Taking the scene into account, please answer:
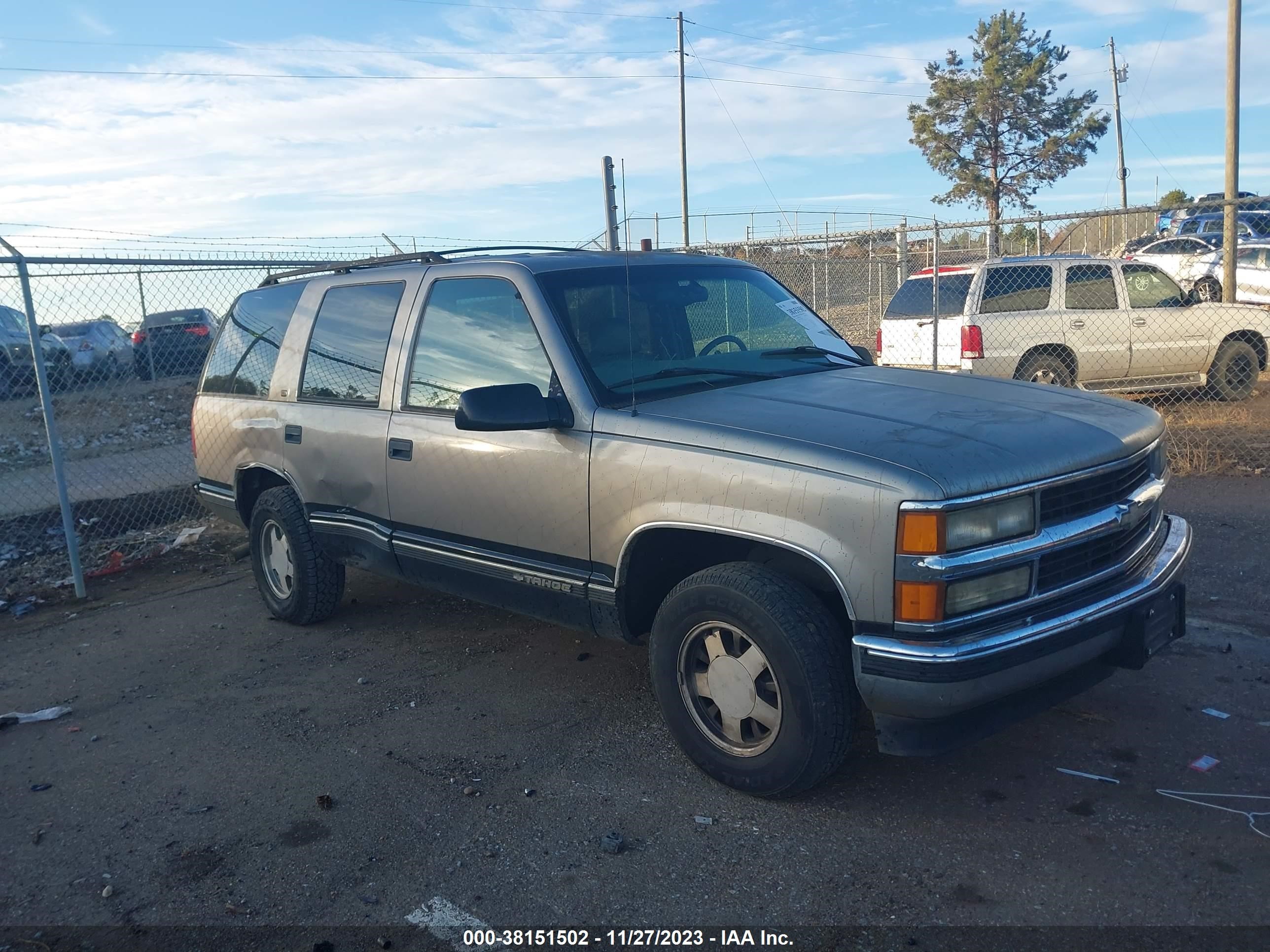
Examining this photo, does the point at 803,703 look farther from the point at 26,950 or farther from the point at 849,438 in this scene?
the point at 26,950

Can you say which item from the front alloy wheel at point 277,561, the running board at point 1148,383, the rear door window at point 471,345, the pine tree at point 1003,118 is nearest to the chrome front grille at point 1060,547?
the rear door window at point 471,345

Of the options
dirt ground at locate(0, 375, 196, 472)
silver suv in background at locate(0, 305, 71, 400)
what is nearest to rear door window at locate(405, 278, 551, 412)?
dirt ground at locate(0, 375, 196, 472)

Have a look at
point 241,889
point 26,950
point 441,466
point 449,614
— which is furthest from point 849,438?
point 449,614

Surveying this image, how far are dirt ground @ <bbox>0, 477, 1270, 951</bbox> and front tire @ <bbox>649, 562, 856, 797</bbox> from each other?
208 millimetres

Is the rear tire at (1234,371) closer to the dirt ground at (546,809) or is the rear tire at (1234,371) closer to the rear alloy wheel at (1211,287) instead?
the rear alloy wheel at (1211,287)

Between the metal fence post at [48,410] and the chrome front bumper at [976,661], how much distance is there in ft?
17.6

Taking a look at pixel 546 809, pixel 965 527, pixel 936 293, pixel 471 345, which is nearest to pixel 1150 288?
pixel 936 293

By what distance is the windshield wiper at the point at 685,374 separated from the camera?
4.02 metres

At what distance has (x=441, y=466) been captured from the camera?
451cm

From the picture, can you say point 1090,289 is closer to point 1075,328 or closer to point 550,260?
point 1075,328

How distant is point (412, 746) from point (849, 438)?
2229 millimetres

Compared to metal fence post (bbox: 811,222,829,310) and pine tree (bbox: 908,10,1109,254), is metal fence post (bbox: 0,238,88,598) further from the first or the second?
pine tree (bbox: 908,10,1109,254)

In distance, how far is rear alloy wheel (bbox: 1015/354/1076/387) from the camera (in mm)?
10688

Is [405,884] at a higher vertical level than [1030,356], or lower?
lower
